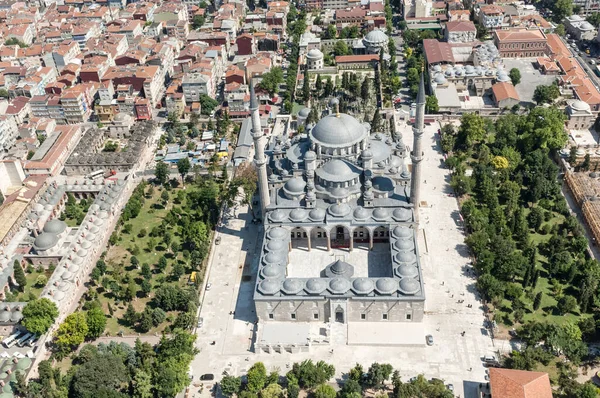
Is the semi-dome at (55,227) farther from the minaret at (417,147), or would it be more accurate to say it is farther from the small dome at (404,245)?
the minaret at (417,147)

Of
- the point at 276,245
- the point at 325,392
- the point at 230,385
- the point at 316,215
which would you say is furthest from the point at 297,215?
the point at 325,392

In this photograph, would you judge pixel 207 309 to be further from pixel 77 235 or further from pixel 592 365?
pixel 592 365

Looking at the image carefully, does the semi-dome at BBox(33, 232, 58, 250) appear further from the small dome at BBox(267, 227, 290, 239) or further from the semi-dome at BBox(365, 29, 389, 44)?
the semi-dome at BBox(365, 29, 389, 44)

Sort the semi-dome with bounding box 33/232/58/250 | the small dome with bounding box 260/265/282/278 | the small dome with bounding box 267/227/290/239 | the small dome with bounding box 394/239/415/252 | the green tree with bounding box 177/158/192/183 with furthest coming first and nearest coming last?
the green tree with bounding box 177/158/192/183 < the semi-dome with bounding box 33/232/58/250 < the small dome with bounding box 267/227/290/239 < the small dome with bounding box 394/239/415/252 < the small dome with bounding box 260/265/282/278

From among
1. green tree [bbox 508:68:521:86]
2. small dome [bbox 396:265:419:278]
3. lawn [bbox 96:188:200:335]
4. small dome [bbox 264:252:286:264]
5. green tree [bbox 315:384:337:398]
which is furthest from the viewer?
green tree [bbox 508:68:521:86]

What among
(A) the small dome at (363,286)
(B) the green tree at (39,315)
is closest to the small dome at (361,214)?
(A) the small dome at (363,286)

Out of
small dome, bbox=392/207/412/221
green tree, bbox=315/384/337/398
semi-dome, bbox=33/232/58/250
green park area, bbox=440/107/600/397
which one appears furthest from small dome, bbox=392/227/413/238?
semi-dome, bbox=33/232/58/250
